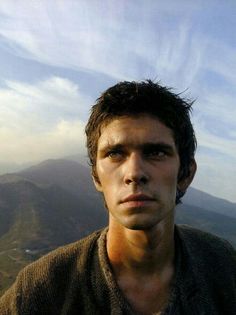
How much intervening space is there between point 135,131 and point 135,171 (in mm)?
788

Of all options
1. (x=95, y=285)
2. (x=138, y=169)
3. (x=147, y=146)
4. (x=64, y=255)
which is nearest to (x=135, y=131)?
(x=147, y=146)

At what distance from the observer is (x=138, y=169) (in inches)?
263

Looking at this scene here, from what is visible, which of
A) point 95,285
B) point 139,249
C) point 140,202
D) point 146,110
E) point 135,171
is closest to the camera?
point 140,202

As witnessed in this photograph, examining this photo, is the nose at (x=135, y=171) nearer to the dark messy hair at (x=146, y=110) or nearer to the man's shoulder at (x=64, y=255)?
the dark messy hair at (x=146, y=110)

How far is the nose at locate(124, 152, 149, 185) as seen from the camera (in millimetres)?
6559

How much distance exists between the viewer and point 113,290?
22.6 ft

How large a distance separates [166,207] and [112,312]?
189 cm

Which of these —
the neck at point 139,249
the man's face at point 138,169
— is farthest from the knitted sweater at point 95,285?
the man's face at point 138,169

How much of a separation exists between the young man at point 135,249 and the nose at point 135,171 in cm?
2

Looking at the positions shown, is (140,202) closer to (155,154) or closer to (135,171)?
(135,171)

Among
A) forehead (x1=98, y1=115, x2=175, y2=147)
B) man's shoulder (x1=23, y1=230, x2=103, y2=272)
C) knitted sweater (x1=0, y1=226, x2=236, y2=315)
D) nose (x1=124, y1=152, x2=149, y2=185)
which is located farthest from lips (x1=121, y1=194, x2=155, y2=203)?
man's shoulder (x1=23, y1=230, x2=103, y2=272)

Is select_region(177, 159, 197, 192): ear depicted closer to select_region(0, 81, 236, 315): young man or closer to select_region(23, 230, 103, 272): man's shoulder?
select_region(0, 81, 236, 315): young man

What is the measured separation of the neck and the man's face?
0.28 m

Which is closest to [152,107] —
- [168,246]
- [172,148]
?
[172,148]
